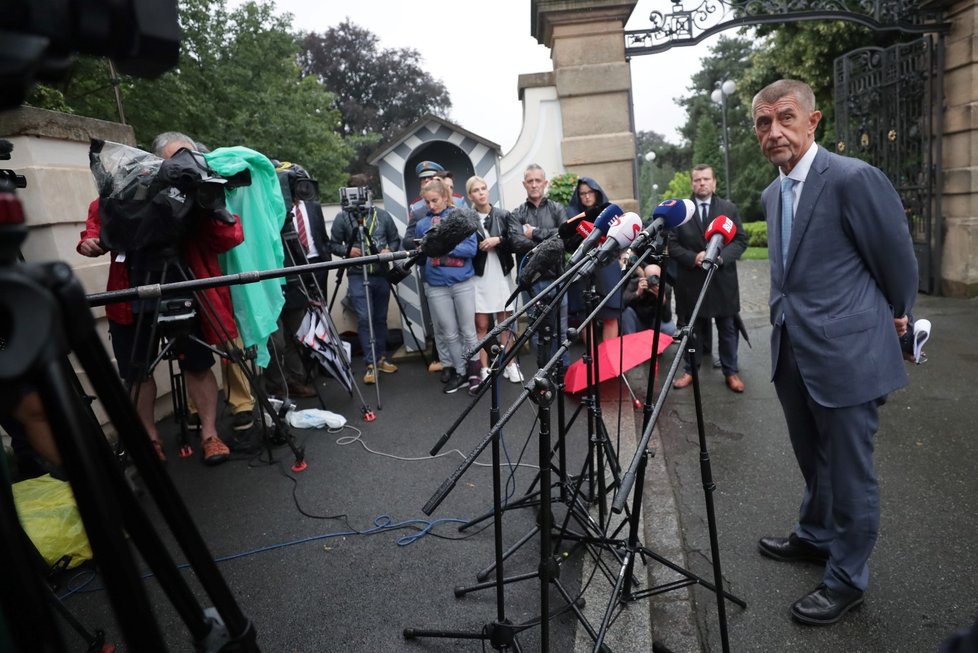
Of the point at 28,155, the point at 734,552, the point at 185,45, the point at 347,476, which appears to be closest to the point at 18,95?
the point at 734,552

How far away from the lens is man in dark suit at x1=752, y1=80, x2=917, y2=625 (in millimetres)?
2283

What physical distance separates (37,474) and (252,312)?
1.65m

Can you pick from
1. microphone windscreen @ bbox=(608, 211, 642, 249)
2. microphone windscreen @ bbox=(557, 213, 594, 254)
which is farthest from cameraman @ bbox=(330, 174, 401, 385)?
microphone windscreen @ bbox=(608, 211, 642, 249)

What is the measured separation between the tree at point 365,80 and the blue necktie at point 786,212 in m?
26.8

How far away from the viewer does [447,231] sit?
86.1 inches

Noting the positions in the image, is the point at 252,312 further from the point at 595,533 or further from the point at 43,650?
the point at 43,650

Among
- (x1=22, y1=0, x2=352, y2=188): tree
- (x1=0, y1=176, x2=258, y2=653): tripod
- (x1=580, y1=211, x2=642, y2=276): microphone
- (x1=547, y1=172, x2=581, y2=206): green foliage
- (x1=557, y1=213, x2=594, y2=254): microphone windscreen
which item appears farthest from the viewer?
(x1=22, y1=0, x2=352, y2=188): tree

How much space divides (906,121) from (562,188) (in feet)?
17.4

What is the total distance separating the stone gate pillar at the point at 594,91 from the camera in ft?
22.6

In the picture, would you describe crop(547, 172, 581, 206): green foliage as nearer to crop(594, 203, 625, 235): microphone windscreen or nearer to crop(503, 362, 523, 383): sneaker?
crop(503, 362, 523, 383): sneaker

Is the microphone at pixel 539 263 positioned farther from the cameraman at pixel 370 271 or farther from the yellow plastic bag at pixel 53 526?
the cameraman at pixel 370 271

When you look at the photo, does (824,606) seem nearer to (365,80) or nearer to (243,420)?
(243,420)

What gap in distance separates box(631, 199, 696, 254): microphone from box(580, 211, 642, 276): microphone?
1.7 inches

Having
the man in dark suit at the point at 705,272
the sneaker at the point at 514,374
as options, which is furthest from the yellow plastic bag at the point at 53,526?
the man in dark suit at the point at 705,272
